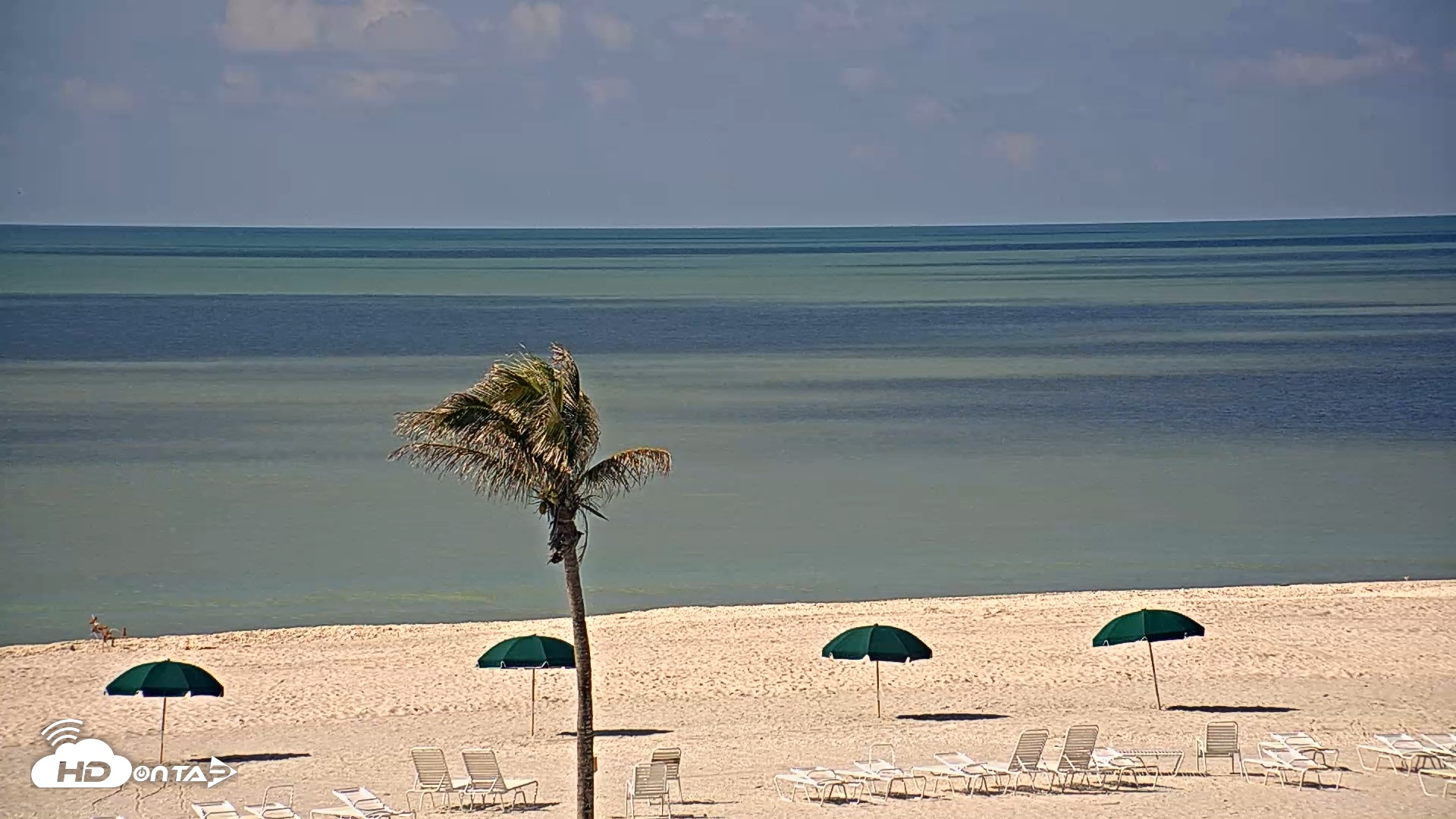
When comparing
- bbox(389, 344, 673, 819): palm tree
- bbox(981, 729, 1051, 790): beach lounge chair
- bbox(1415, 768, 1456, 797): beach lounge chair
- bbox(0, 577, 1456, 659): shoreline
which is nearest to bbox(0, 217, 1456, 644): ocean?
bbox(0, 577, 1456, 659): shoreline

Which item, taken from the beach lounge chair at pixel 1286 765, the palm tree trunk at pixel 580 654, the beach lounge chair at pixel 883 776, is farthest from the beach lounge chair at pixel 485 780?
the beach lounge chair at pixel 1286 765

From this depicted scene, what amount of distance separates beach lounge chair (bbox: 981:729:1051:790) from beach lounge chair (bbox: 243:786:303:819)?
6.98m

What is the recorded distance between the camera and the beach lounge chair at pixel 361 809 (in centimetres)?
1697

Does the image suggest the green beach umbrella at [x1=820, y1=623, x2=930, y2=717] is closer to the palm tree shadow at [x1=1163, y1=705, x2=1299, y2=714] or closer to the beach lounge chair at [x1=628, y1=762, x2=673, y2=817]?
the palm tree shadow at [x1=1163, y1=705, x2=1299, y2=714]

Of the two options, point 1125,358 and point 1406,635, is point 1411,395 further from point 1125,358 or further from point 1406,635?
point 1406,635

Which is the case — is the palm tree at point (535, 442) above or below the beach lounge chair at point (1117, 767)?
above

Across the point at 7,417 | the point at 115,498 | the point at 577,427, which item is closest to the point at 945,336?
the point at 7,417

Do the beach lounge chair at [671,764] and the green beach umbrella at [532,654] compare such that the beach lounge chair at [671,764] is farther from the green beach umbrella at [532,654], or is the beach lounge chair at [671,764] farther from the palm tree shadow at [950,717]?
the palm tree shadow at [950,717]

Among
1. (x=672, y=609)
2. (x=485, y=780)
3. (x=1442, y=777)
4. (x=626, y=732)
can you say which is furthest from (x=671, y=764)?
(x=672, y=609)

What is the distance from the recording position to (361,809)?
56.4 feet

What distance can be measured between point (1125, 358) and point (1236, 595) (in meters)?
52.0

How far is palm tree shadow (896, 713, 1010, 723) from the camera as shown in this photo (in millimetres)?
21828

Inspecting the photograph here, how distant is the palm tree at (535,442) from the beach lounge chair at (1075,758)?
540cm

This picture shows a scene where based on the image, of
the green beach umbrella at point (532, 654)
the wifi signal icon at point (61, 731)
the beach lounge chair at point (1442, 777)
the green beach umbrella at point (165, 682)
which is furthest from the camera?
the wifi signal icon at point (61, 731)
